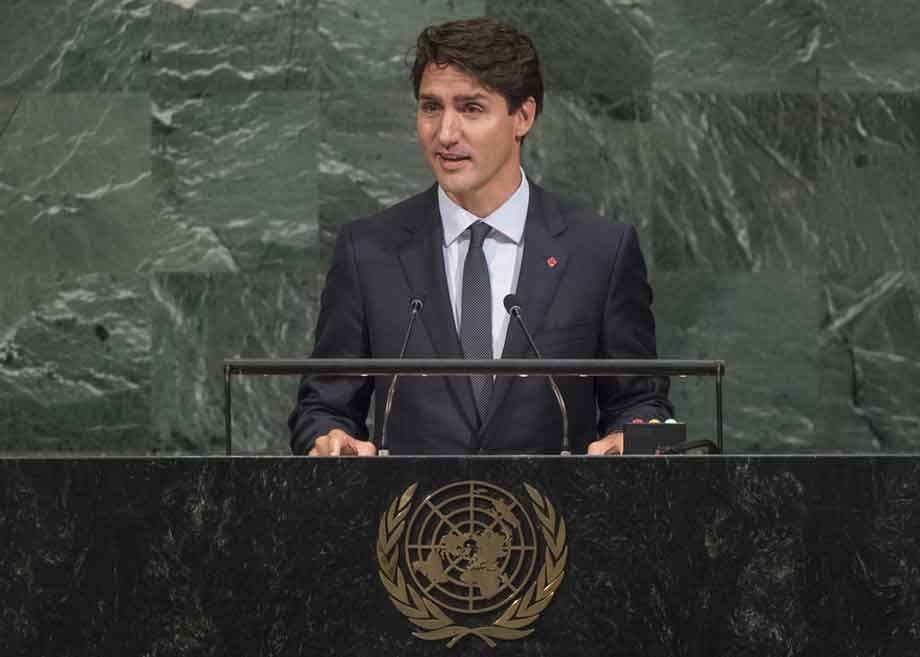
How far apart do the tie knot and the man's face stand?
66 millimetres

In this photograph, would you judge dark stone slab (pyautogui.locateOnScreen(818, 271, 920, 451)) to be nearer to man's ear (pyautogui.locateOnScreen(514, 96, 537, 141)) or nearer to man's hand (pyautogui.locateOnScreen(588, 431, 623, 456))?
man's ear (pyautogui.locateOnScreen(514, 96, 537, 141))

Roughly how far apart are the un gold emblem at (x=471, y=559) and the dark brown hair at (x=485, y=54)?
1.32 m

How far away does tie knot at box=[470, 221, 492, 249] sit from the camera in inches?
148

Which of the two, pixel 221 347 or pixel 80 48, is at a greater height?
pixel 80 48

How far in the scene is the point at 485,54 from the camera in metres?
3.74

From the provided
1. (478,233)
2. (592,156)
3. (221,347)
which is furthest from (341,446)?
(592,156)

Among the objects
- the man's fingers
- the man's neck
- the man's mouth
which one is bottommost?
the man's fingers

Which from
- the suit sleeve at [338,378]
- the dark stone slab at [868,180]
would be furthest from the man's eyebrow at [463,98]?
the dark stone slab at [868,180]

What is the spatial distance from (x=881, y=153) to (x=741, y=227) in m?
0.53

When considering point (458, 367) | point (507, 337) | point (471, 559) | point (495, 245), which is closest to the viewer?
point (471, 559)

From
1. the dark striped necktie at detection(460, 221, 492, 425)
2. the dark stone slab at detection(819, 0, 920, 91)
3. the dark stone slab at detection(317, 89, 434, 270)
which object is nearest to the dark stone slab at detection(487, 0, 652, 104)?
the dark stone slab at detection(317, 89, 434, 270)

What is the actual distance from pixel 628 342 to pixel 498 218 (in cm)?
40

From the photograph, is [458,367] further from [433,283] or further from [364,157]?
→ [364,157]

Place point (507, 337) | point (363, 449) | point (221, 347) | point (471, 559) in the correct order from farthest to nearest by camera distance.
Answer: point (221, 347) < point (507, 337) < point (363, 449) < point (471, 559)
